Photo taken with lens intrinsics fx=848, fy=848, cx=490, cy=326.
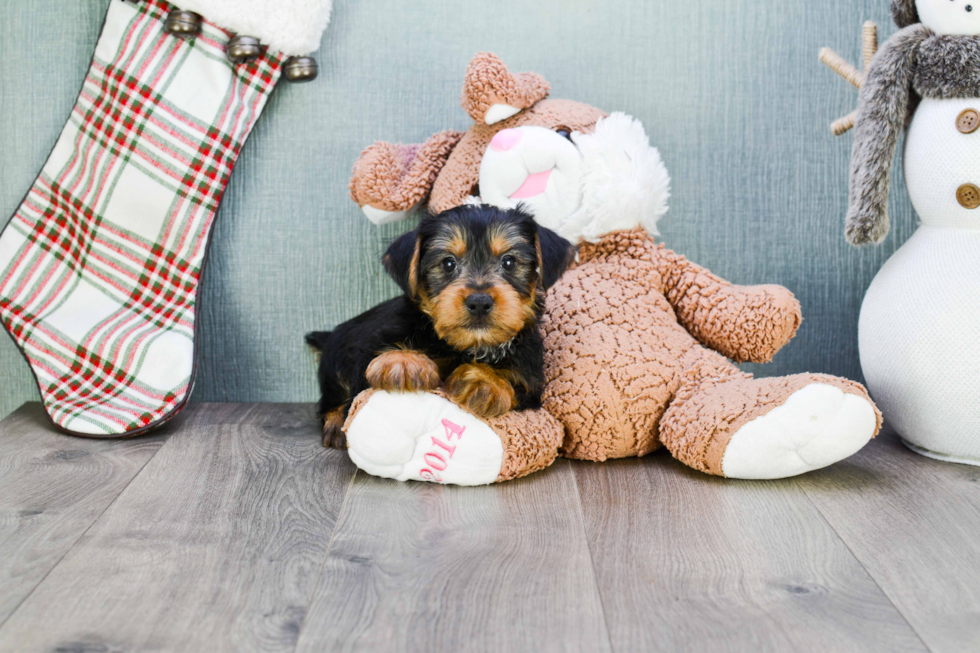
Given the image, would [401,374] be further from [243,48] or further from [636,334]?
[243,48]

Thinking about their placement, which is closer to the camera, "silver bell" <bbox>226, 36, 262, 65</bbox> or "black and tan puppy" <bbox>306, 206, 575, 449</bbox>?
"black and tan puppy" <bbox>306, 206, 575, 449</bbox>

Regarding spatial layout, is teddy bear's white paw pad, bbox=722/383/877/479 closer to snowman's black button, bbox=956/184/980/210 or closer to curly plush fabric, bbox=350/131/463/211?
snowman's black button, bbox=956/184/980/210

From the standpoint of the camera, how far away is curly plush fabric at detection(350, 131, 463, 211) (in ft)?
7.22

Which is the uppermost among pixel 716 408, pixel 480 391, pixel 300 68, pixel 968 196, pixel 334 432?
pixel 300 68

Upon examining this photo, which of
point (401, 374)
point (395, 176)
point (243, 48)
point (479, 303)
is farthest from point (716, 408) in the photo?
point (243, 48)

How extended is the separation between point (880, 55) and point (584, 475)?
3.97 feet

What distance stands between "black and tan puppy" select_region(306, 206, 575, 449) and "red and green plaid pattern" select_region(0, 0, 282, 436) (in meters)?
0.69

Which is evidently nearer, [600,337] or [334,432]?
[600,337]

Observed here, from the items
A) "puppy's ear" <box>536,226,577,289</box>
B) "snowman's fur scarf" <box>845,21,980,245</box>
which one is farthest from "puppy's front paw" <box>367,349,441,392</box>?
"snowman's fur scarf" <box>845,21,980,245</box>

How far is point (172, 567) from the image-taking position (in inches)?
57.3

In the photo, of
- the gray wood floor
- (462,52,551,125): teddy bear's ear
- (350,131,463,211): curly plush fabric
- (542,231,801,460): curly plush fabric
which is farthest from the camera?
(350,131,463,211): curly plush fabric

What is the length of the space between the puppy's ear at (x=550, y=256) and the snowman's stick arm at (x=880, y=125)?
0.72 m

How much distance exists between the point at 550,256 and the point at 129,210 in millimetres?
1253

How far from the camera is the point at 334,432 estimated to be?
84.4 inches
